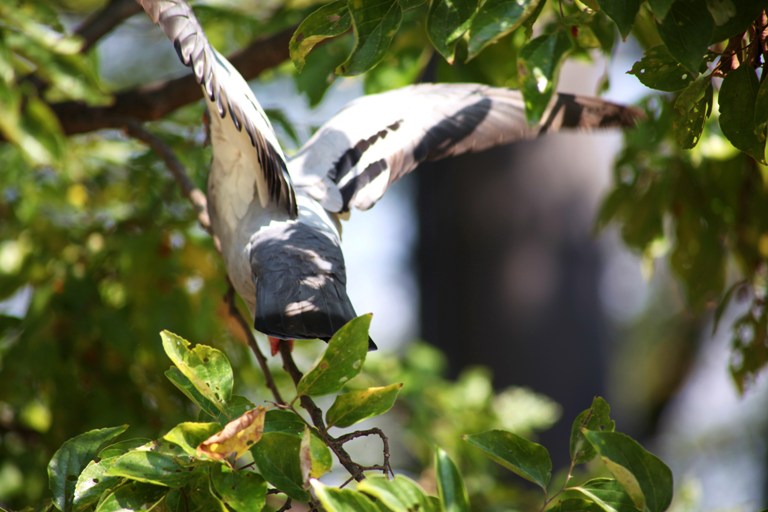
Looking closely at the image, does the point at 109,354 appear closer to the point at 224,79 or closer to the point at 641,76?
the point at 224,79

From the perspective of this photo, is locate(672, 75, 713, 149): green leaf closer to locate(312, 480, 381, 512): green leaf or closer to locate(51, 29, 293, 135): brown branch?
locate(312, 480, 381, 512): green leaf

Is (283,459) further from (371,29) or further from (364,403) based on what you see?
A: (371,29)

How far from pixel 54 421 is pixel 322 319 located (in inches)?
49.0

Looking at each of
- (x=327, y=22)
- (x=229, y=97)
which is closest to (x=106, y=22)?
(x=229, y=97)

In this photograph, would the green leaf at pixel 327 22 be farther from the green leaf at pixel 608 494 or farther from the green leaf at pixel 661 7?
the green leaf at pixel 608 494

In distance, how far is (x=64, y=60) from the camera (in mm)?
2125

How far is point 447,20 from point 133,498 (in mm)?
714

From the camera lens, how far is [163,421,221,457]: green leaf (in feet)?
3.45

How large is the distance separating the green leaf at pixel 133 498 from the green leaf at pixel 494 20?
675mm

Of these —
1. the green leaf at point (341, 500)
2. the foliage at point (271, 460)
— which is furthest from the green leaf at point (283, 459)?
the green leaf at point (341, 500)

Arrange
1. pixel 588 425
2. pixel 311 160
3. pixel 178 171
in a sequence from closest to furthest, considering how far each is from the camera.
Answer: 1. pixel 588 425
2. pixel 311 160
3. pixel 178 171

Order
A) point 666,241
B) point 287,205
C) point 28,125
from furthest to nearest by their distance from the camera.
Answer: point 666,241
point 28,125
point 287,205

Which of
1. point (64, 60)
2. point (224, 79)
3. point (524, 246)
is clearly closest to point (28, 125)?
point (64, 60)

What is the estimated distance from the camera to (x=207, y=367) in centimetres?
111
